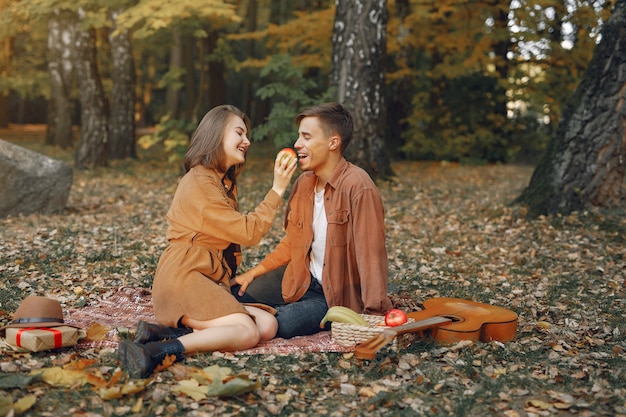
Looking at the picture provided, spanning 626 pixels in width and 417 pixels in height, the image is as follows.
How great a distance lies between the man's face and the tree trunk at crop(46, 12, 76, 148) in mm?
10580

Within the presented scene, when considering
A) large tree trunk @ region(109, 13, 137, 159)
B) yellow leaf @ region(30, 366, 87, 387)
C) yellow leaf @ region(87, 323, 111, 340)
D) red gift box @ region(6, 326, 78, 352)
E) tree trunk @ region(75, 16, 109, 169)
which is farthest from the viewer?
large tree trunk @ region(109, 13, 137, 159)

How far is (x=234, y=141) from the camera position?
4.27 m

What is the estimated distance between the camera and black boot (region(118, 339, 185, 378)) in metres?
3.51

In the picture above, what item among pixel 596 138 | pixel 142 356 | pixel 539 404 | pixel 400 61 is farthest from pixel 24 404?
pixel 400 61

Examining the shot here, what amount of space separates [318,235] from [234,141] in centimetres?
87

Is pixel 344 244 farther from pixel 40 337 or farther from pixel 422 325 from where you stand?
pixel 40 337

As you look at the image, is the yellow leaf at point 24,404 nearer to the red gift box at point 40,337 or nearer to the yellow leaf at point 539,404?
the red gift box at point 40,337

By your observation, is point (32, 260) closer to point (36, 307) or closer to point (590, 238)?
point (36, 307)

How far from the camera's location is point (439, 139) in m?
16.1

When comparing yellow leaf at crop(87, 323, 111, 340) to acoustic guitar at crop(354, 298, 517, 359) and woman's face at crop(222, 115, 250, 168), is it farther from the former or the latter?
acoustic guitar at crop(354, 298, 517, 359)

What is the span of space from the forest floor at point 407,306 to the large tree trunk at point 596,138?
29 centimetres

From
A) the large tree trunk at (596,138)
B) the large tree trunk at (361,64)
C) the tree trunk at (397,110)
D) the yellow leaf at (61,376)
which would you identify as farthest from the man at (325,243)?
the tree trunk at (397,110)

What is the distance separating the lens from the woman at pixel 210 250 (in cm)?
398

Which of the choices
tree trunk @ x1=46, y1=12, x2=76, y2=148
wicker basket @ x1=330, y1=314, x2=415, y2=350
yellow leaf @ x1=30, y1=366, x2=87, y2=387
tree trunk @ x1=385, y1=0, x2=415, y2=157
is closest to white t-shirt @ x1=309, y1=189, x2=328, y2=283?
wicker basket @ x1=330, y1=314, x2=415, y2=350
